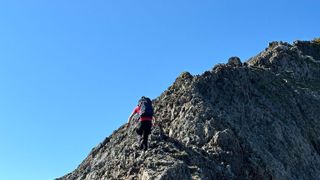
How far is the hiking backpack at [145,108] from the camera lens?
72.3ft

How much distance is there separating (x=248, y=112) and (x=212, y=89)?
8.09 ft

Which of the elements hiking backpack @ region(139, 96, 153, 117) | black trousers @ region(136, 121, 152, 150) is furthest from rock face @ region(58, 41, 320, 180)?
hiking backpack @ region(139, 96, 153, 117)

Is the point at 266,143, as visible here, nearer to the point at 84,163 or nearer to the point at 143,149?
the point at 143,149

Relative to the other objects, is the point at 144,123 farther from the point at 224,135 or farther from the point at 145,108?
the point at 224,135

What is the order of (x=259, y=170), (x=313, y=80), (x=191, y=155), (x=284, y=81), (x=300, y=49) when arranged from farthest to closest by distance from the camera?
1. (x=300, y=49)
2. (x=313, y=80)
3. (x=284, y=81)
4. (x=259, y=170)
5. (x=191, y=155)

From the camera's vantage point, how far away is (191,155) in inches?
846

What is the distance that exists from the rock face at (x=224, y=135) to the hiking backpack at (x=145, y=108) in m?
1.23

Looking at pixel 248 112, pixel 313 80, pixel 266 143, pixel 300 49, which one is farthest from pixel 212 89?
pixel 300 49

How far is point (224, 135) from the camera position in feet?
76.6

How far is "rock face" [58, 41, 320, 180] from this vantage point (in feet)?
69.6

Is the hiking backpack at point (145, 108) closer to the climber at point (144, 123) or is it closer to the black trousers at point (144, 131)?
the climber at point (144, 123)

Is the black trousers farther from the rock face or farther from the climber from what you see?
the rock face

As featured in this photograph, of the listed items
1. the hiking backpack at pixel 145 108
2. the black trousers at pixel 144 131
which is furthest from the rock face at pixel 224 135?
the hiking backpack at pixel 145 108

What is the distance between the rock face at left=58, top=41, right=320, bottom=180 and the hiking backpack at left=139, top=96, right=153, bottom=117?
1.23 meters
